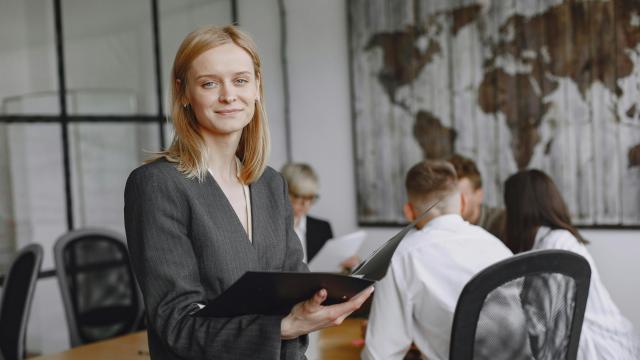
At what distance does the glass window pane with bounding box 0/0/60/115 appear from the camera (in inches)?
152

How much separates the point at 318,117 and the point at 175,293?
165 inches

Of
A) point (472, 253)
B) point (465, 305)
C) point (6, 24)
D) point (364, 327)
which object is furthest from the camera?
point (6, 24)

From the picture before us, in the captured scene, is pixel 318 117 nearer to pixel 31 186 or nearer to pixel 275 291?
pixel 31 186

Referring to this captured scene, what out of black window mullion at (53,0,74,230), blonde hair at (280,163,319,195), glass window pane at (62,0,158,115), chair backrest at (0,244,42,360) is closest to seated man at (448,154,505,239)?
blonde hair at (280,163,319,195)

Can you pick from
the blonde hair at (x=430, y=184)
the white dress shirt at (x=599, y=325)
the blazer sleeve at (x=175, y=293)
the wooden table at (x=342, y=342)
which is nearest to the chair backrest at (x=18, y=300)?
the wooden table at (x=342, y=342)

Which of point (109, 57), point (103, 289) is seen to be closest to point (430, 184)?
point (103, 289)

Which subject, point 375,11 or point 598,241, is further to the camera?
point 375,11

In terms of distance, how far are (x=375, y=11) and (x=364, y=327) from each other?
2.82m

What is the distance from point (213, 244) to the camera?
1236 mm

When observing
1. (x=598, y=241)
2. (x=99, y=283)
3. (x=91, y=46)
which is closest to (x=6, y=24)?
(x=91, y=46)

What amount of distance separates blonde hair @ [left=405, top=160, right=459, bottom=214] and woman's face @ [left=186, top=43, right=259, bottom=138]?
1.24m

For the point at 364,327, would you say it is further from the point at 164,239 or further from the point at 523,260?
the point at 164,239

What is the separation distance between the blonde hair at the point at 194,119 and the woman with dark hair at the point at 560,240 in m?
1.67

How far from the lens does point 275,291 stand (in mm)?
1139
